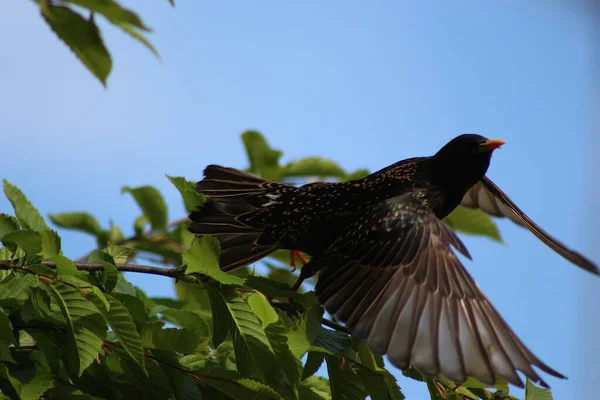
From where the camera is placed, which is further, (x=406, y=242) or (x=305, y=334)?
(x=406, y=242)

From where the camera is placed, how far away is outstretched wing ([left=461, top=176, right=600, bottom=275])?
3.41 metres

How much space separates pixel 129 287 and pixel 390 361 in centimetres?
91

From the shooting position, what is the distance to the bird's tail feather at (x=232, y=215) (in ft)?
11.1

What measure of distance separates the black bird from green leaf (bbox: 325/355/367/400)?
114 millimetres

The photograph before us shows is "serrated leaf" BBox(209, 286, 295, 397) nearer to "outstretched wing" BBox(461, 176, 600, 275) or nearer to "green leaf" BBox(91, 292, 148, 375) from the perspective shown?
"green leaf" BBox(91, 292, 148, 375)

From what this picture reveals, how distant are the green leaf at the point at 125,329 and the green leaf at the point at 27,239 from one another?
207 millimetres

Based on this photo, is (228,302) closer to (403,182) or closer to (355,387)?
(355,387)

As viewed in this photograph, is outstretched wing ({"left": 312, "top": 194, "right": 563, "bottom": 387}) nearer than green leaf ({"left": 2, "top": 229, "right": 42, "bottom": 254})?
No

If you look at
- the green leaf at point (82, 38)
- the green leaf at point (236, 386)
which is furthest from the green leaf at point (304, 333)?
the green leaf at point (82, 38)

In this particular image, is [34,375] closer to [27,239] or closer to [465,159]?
[27,239]

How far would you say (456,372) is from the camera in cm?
240

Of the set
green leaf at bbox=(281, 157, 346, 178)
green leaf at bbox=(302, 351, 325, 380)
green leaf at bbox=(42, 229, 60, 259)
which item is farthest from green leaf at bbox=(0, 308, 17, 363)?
green leaf at bbox=(281, 157, 346, 178)

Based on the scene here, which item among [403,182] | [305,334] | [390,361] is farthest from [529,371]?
[403,182]

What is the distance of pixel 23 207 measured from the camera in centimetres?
271
